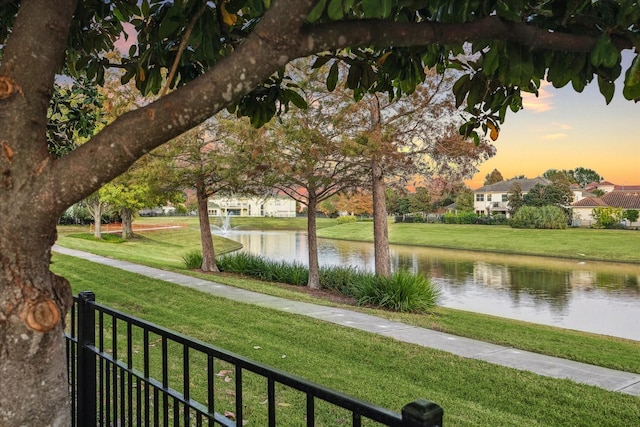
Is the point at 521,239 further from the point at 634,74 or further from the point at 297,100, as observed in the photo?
the point at 634,74

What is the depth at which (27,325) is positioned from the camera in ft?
5.63

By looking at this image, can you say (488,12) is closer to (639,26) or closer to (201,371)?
(639,26)

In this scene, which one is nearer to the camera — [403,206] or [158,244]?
[158,244]

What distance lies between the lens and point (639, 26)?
216 cm

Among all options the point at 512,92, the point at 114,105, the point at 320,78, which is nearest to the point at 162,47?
the point at 512,92

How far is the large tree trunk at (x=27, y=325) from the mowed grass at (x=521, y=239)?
3344 cm

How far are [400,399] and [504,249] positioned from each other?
33423 millimetres

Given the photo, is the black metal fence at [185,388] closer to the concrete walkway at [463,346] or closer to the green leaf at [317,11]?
the green leaf at [317,11]

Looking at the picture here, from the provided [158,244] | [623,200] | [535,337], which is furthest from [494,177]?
[535,337]

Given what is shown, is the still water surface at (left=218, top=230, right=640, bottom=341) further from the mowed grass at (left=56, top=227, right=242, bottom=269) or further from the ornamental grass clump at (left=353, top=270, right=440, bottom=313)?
the mowed grass at (left=56, top=227, right=242, bottom=269)

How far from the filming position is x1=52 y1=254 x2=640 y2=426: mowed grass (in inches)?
189

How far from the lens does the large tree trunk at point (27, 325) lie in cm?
171

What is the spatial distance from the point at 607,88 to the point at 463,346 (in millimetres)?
5589

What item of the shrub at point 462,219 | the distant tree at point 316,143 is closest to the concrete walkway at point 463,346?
the distant tree at point 316,143
